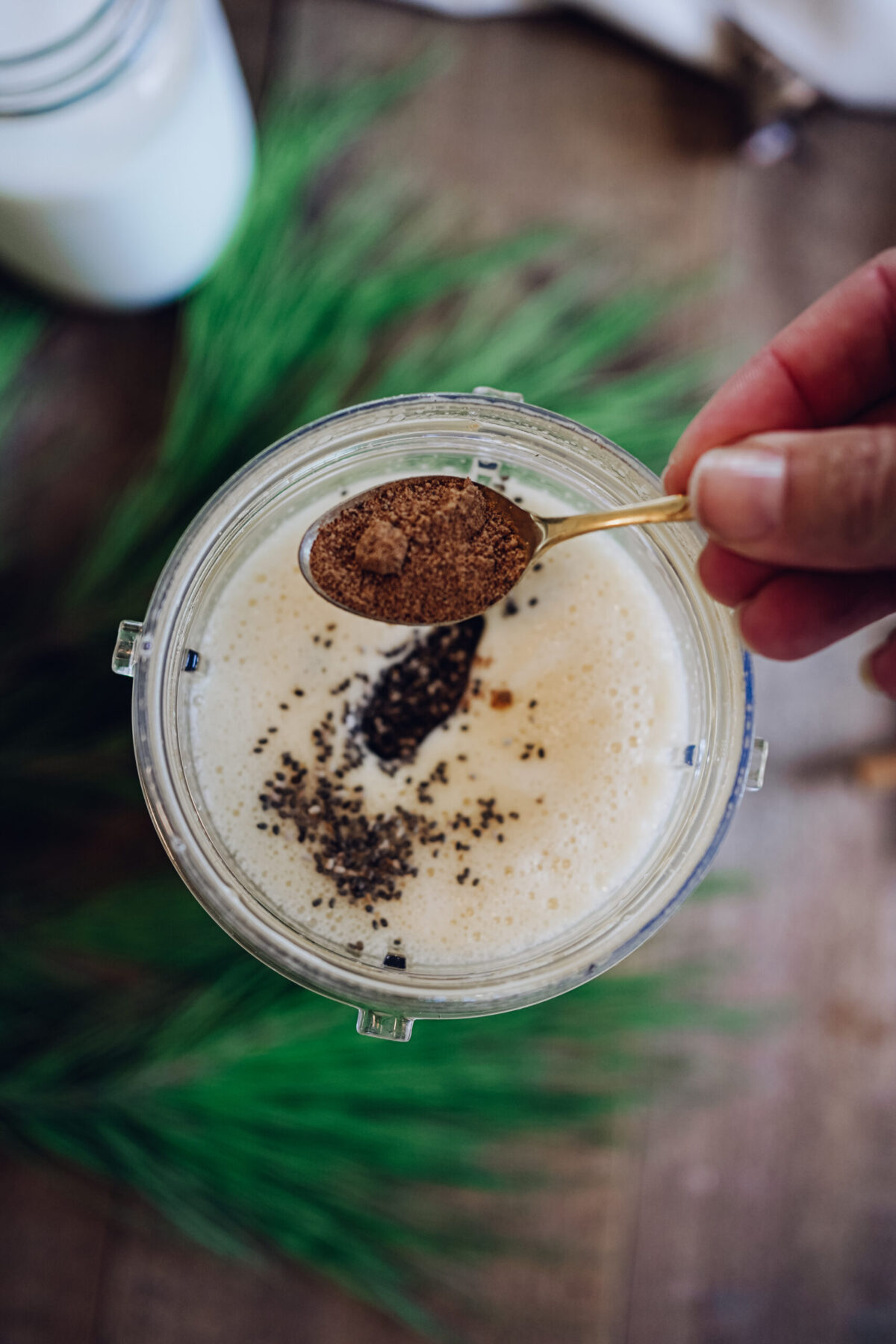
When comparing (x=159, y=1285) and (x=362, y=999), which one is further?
(x=159, y=1285)

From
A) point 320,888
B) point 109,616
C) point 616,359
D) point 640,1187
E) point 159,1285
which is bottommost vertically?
point 159,1285

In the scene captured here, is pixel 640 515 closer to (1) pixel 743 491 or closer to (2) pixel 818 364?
(1) pixel 743 491

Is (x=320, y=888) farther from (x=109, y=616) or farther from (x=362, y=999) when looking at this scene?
(x=109, y=616)

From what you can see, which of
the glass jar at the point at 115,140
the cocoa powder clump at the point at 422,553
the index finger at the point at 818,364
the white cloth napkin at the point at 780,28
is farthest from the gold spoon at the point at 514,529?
the white cloth napkin at the point at 780,28

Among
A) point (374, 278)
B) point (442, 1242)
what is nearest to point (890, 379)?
point (374, 278)

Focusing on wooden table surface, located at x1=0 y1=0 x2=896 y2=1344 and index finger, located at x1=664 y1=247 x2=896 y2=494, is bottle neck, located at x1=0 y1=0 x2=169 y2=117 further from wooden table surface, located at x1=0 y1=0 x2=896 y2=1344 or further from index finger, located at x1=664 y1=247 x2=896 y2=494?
index finger, located at x1=664 y1=247 x2=896 y2=494

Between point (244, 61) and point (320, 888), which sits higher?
point (244, 61)
